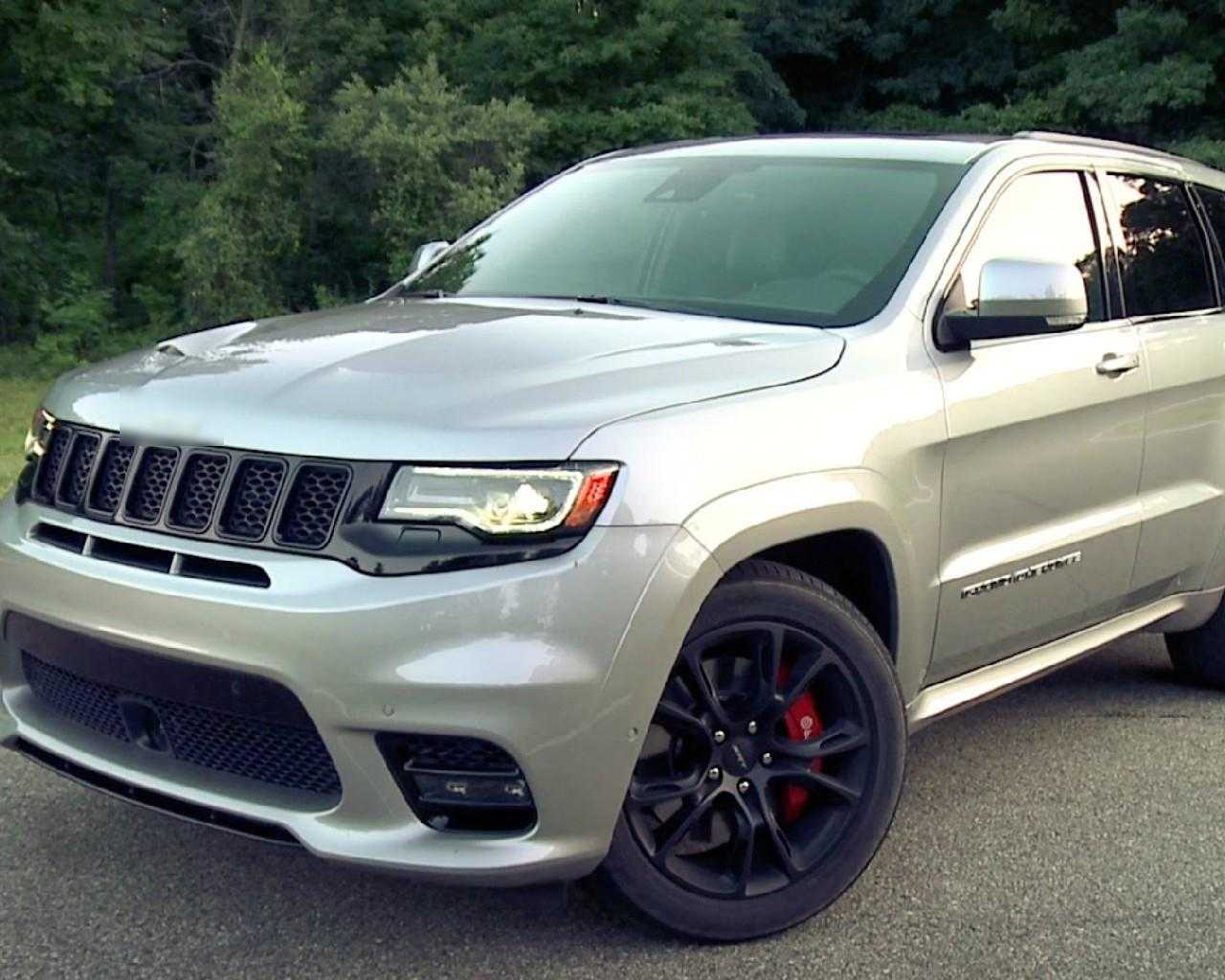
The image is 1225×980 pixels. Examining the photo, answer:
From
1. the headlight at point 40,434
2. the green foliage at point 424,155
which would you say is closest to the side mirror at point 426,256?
the headlight at point 40,434

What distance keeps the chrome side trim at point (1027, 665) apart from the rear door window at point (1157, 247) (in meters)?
0.89

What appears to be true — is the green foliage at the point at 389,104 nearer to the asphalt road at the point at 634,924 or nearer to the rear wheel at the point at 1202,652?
the rear wheel at the point at 1202,652

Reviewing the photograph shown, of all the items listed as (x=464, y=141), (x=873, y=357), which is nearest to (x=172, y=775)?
(x=873, y=357)

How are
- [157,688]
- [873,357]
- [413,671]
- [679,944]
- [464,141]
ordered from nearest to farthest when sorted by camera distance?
[413,671] → [157,688] → [679,944] → [873,357] → [464,141]

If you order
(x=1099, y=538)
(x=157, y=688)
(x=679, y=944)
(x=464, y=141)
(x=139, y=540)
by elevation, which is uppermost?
(x=1099, y=538)

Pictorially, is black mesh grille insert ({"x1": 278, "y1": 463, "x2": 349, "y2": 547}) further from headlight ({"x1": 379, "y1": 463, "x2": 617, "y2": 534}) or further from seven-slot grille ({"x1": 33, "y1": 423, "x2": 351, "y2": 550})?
headlight ({"x1": 379, "y1": 463, "x2": 617, "y2": 534})

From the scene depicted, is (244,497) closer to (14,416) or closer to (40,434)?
(40,434)

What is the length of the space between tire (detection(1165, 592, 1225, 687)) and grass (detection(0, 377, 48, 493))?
4.11m

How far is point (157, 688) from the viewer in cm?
298

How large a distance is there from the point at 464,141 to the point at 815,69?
46.8 feet

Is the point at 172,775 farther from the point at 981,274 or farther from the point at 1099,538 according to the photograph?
the point at 1099,538

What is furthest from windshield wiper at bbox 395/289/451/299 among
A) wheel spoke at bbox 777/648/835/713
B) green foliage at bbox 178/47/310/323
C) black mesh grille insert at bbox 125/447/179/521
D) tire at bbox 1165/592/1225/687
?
green foliage at bbox 178/47/310/323

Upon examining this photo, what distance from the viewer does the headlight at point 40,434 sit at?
11.3ft

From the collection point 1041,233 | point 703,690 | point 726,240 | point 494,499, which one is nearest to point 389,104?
point 726,240
